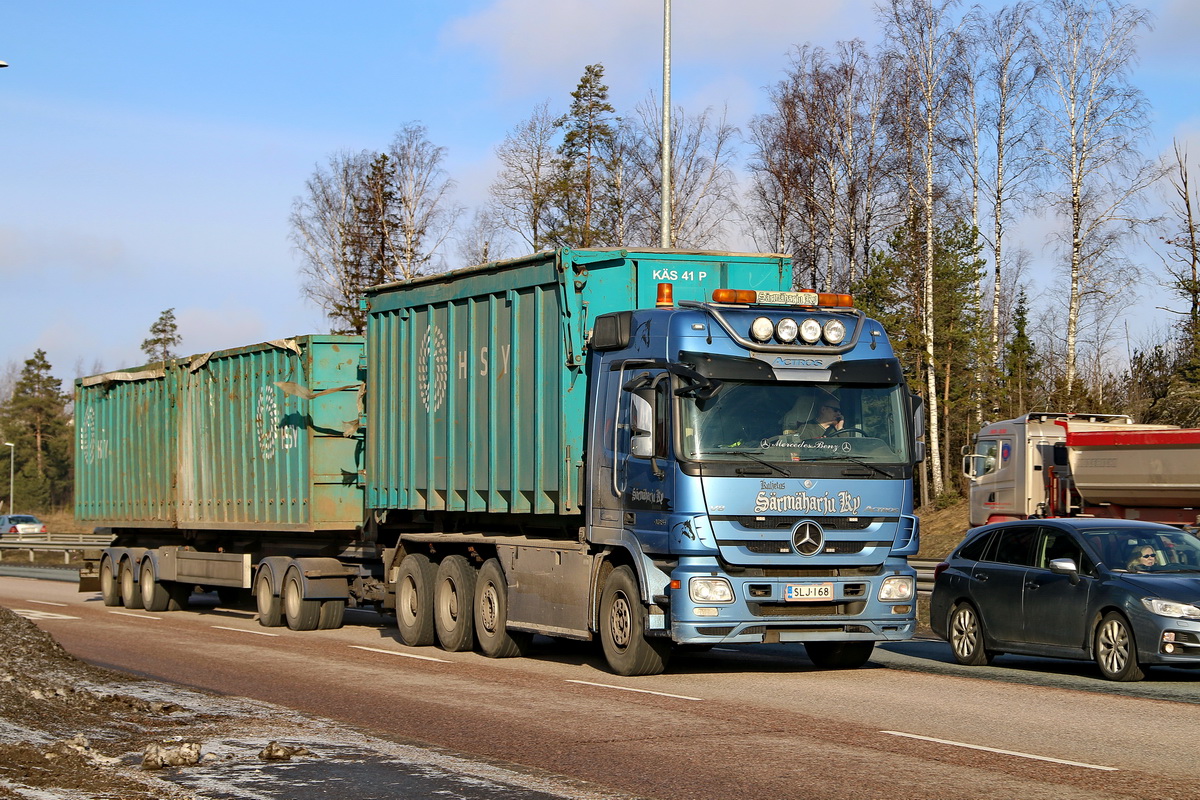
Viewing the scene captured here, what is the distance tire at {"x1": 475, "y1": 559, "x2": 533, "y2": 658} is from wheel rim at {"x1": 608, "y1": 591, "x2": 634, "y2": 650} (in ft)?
7.22

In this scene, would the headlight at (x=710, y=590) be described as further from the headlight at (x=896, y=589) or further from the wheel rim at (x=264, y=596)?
the wheel rim at (x=264, y=596)

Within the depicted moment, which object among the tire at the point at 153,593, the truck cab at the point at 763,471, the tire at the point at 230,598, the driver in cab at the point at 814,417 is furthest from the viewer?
the tire at the point at 230,598

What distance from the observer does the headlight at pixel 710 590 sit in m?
12.7

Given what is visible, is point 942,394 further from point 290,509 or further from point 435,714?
point 435,714

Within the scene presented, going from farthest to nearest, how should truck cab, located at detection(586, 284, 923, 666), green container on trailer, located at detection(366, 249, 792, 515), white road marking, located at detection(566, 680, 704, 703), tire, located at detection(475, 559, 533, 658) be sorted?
tire, located at detection(475, 559, 533, 658) → green container on trailer, located at detection(366, 249, 792, 515) → truck cab, located at detection(586, 284, 923, 666) → white road marking, located at detection(566, 680, 704, 703)

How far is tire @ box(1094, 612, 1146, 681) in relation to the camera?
42.1 ft

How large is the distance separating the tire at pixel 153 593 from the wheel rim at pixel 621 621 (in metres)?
14.3

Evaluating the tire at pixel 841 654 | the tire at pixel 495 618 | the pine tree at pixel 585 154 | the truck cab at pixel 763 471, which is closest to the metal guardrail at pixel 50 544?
the pine tree at pixel 585 154

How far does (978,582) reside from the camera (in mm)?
14797

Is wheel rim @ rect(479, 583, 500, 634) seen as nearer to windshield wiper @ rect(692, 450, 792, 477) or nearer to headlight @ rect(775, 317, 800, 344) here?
windshield wiper @ rect(692, 450, 792, 477)

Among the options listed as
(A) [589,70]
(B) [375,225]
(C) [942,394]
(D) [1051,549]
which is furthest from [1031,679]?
(B) [375,225]

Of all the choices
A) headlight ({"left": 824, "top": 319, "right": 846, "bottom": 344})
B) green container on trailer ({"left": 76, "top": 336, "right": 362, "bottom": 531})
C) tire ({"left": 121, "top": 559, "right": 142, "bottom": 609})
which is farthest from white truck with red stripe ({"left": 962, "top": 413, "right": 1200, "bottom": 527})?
tire ({"left": 121, "top": 559, "right": 142, "bottom": 609})

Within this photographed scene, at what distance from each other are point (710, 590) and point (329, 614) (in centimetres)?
918

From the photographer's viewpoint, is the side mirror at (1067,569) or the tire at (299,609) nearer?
the side mirror at (1067,569)
